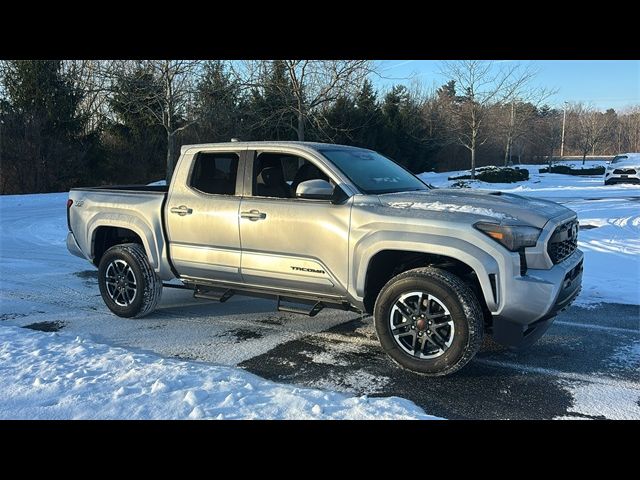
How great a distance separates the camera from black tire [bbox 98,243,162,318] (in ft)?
19.6

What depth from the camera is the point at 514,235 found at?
4031 mm

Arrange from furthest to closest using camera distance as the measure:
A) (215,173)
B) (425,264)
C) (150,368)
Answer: (215,173), (425,264), (150,368)

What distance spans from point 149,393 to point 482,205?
3.00 meters

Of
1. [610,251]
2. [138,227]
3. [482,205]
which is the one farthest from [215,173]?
[610,251]

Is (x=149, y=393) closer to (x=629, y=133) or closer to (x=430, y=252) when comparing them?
(x=430, y=252)

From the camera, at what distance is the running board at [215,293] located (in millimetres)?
5621

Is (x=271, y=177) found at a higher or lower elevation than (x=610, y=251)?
higher

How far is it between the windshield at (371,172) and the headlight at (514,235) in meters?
1.25

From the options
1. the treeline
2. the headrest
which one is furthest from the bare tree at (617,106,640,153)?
the headrest

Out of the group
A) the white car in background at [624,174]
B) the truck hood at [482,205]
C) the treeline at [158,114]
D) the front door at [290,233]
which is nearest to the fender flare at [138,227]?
the front door at [290,233]

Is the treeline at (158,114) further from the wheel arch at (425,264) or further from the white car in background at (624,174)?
the wheel arch at (425,264)

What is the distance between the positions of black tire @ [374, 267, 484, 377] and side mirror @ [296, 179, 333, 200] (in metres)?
0.99

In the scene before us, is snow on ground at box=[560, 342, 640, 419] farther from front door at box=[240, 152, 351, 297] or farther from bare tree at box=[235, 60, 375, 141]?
bare tree at box=[235, 60, 375, 141]
